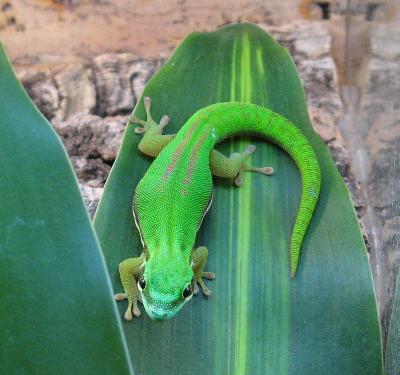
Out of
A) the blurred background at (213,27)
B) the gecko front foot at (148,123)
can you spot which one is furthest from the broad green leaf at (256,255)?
the blurred background at (213,27)

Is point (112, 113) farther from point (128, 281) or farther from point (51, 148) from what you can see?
point (51, 148)

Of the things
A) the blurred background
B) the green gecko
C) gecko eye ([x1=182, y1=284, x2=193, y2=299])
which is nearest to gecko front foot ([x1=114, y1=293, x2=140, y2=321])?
the green gecko

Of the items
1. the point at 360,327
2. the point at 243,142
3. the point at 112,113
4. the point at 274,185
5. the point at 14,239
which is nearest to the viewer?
the point at 14,239

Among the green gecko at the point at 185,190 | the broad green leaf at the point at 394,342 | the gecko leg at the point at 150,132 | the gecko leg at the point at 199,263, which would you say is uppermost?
the gecko leg at the point at 150,132

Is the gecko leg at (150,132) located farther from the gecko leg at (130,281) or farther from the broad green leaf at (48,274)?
the broad green leaf at (48,274)

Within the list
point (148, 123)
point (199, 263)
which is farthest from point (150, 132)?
point (199, 263)

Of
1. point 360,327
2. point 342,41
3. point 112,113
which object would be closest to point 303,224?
point 360,327

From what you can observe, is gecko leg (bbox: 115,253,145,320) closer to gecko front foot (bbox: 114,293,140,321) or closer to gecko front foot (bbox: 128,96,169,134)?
gecko front foot (bbox: 114,293,140,321)
